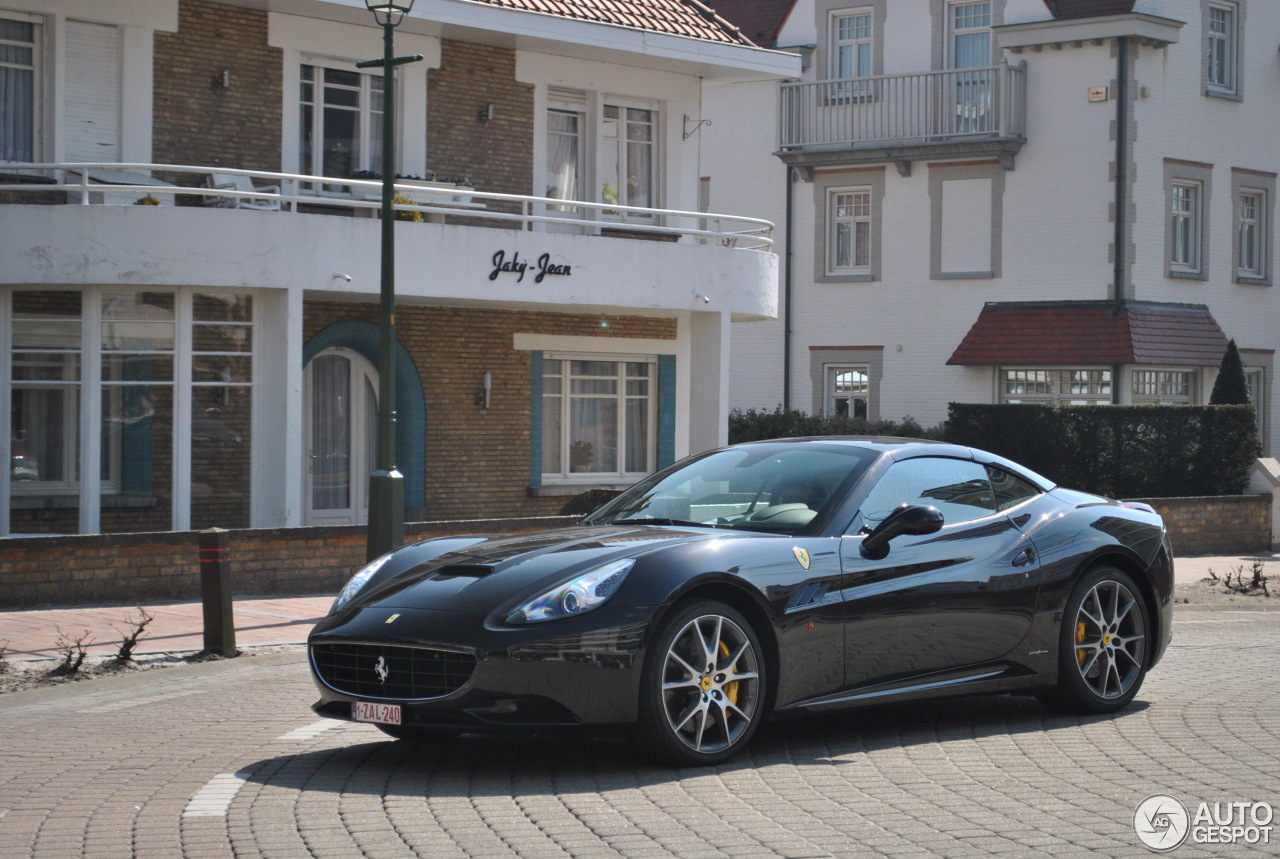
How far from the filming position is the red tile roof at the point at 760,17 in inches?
1329

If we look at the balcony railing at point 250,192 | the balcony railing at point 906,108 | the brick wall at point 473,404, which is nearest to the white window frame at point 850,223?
the balcony railing at point 906,108

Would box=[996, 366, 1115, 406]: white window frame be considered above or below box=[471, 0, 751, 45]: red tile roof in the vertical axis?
below

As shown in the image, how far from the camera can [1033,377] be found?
1201 inches

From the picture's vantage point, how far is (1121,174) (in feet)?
Result: 97.3

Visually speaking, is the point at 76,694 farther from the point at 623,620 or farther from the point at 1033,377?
the point at 1033,377

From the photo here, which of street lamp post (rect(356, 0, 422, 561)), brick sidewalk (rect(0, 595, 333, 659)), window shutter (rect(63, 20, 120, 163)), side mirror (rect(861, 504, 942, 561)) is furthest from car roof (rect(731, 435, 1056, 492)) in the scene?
window shutter (rect(63, 20, 120, 163))

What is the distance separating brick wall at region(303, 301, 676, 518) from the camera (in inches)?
871

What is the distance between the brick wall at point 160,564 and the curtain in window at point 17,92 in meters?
7.14

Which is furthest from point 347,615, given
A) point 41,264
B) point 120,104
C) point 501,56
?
point 501,56

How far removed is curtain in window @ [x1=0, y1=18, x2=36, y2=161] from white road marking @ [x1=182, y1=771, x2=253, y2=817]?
47.1 feet

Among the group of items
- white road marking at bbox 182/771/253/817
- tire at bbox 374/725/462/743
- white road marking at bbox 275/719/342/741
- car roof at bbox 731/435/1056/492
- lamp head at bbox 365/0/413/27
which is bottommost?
white road marking at bbox 275/719/342/741

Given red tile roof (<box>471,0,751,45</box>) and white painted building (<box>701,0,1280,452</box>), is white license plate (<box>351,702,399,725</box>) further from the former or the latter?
white painted building (<box>701,0,1280,452</box>)

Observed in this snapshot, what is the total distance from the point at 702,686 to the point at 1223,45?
2866cm

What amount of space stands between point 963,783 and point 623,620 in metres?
1.56
